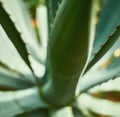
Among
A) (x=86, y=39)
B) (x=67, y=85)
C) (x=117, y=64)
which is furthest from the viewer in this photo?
(x=117, y=64)

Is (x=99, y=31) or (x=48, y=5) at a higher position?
(x=48, y=5)

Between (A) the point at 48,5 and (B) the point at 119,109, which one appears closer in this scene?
(A) the point at 48,5

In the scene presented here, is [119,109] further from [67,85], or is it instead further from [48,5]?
[48,5]

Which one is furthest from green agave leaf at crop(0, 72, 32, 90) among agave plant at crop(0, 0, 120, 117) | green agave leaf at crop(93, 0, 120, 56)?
green agave leaf at crop(93, 0, 120, 56)

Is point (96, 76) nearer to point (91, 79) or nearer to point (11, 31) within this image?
point (91, 79)

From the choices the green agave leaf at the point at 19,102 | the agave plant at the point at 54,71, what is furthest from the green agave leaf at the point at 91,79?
the green agave leaf at the point at 19,102

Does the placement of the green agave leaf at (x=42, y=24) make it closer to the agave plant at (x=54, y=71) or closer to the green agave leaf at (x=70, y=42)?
the agave plant at (x=54, y=71)

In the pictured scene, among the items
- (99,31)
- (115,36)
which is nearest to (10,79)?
(99,31)

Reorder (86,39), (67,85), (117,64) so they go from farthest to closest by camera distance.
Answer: (117,64), (67,85), (86,39)
